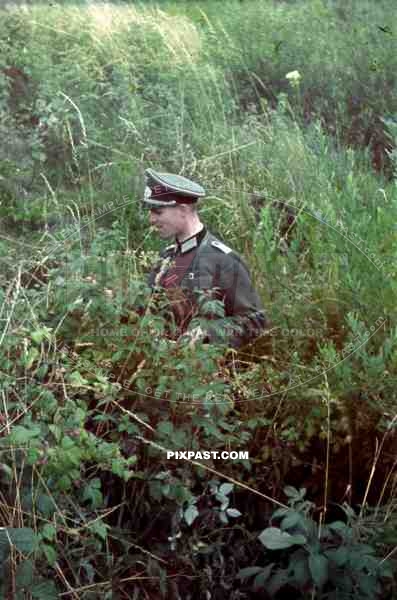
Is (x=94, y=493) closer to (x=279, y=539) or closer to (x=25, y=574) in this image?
(x=25, y=574)

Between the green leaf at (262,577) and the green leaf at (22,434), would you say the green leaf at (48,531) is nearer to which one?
the green leaf at (22,434)

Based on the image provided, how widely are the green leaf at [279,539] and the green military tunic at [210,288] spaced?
50 cm

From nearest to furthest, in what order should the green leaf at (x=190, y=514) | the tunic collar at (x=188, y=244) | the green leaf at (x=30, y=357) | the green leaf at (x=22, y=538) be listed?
the green leaf at (x=22, y=538)
the green leaf at (x=30, y=357)
the green leaf at (x=190, y=514)
the tunic collar at (x=188, y=244)

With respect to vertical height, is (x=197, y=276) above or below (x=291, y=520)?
above

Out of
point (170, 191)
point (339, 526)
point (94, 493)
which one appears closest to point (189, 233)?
point (170, 191)

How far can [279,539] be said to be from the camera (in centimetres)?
239

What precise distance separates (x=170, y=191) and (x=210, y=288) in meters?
0.35

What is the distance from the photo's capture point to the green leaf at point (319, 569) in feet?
7.66

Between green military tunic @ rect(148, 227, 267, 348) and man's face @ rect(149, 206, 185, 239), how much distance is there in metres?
0.05

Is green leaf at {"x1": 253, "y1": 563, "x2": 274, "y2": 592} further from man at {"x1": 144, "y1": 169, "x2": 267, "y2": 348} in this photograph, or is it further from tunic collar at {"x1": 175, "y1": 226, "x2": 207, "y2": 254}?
tunic collar at {"x1": 175, "y1": 226, "x2": 207, "y2": 254}

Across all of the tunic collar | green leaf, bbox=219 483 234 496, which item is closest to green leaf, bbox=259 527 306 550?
green leaf, bbox=219 483 234 496

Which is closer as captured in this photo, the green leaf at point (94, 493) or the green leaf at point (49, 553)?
the green leaf at point (49, 553)

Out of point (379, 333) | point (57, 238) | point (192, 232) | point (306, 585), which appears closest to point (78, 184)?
point (57, 238)

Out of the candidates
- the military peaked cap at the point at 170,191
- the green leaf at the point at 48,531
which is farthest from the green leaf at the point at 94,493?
the military peaked cap at the point at 170,191
